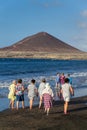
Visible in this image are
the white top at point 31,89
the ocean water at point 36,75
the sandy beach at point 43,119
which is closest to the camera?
the sandy beach at point 43,119

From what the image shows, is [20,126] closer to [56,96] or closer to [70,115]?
[70,115]

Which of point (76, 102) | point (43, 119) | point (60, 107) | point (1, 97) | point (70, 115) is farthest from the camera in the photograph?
point (1, 97)

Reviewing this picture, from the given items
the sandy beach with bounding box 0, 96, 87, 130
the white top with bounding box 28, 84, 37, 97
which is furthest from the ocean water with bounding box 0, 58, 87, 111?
the sandy beach with bounding box 0, 96, 87, 130

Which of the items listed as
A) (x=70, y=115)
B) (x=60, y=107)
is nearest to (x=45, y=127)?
(x=70, y=115)

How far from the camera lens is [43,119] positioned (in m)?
15.9

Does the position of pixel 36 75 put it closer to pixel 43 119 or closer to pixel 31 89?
pixel 31 89

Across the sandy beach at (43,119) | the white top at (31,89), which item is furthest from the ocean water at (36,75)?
the sandy beach at (43,119)

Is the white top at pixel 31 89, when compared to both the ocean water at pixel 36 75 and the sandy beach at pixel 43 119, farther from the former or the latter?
the ocean water at pixel 36 75

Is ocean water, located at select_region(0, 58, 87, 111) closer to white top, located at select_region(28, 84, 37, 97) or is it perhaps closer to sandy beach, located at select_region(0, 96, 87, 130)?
white top, located at select_region(28, 84, 37, 97)

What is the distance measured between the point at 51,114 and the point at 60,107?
270 cm

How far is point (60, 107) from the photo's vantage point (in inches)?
792

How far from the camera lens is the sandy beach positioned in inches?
561

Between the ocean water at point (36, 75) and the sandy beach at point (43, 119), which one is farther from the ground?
the ocean water at point (36, 75)

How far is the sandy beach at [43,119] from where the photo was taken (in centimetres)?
1425
